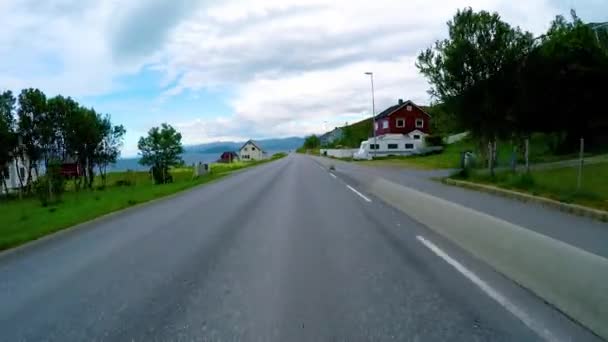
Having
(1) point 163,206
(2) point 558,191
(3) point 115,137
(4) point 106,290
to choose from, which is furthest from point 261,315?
(3) point 115,137

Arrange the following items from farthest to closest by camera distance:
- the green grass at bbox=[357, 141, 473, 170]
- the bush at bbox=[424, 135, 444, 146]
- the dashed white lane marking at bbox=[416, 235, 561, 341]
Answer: the bush at bbox=[424, 135, 444, 146] → the green grass at bbox=[357, 141, 473, 170] → the dashed white lane marking at bbox=[416, 235, 561, 341]

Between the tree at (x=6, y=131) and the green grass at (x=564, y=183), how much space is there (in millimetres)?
35880

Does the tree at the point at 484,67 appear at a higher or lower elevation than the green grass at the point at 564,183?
higher

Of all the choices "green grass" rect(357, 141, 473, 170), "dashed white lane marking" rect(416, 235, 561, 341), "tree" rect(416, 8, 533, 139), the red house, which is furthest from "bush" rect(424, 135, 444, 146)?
"dashed white lane marking" rect(416, 235, 561, 341)

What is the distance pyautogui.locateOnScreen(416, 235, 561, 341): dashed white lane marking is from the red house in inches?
2632

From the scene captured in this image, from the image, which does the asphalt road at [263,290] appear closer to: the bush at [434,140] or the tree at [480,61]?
the tree at [480,61]

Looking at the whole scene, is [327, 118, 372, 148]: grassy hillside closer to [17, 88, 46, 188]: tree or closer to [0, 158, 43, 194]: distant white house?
[0, 158, 43, 194]: distant white house

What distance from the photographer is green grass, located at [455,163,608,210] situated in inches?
439

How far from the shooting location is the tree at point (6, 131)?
37469mm

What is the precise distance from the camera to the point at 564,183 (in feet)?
47.3

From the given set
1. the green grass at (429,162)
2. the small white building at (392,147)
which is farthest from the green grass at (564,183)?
the small white building at (392,147)

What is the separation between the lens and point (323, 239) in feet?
28.0

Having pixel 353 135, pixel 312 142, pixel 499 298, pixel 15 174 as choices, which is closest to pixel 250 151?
pixel 312 142

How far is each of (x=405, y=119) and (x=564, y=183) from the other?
5969 cm
